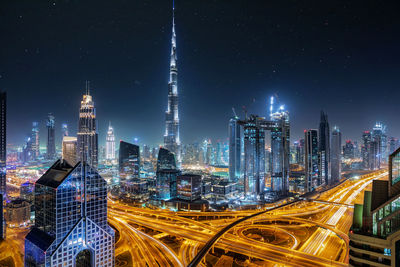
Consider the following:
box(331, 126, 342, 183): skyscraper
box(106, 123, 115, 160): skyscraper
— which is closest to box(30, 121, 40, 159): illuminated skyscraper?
box(106, 123, 115, 160): skyscraper

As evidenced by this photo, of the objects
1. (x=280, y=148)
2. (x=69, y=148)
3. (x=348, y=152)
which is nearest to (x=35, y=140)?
(x=69, y=148)

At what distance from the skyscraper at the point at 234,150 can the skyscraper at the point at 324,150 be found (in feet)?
63.5

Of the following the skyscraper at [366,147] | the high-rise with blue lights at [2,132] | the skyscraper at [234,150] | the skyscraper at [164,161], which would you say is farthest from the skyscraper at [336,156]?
the high-rise with blue lights at [2,132]

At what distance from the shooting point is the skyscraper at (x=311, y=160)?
45344 mm

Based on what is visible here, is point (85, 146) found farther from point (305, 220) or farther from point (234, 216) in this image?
point (305, 220)

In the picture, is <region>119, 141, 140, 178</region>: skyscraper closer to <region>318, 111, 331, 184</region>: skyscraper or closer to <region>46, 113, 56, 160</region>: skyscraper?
<region>318, 111, 331, 184</region>: skyscraper

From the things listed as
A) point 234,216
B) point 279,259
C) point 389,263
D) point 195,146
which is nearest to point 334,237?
point 279,259

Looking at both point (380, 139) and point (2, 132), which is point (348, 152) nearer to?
point (380, 139)

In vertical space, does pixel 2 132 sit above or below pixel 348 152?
above

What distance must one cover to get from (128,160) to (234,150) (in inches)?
1086

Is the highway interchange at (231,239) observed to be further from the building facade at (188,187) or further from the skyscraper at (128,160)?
the skyscraper at (128,160)

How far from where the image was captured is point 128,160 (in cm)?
5347

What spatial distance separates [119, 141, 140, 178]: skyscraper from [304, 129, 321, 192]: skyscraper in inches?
1459

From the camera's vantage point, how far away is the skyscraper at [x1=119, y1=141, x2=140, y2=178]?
52.6m
